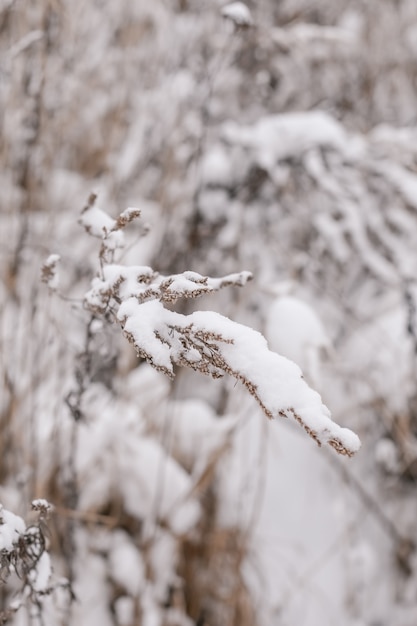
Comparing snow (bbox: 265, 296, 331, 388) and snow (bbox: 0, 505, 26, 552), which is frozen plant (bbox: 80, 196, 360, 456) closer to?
snow (bbox: 0, 505, 26, 552)

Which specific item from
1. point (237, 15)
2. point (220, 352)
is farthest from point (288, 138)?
point (220, 352)

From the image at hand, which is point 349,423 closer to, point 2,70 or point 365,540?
point 365,540

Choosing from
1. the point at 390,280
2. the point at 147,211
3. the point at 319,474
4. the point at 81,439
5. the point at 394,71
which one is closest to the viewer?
the point at 81,439

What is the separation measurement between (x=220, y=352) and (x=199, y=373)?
541mm

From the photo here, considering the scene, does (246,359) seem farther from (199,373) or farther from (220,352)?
(199,373)

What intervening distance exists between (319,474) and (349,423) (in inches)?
6.3

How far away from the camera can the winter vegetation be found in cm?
111

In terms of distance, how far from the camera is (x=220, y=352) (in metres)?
0.41

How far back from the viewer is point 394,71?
2.79 metres

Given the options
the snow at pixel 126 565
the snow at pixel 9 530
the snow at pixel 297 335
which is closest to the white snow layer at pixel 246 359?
the snow at pixel 9 530

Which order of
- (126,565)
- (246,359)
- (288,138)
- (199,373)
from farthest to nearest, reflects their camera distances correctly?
(288,138) → (126,565) → (199,373) → (246,359)

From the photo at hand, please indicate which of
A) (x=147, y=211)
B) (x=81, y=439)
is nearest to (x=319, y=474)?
(x=81, y=439)

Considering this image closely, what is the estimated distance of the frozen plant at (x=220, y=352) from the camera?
0.38m

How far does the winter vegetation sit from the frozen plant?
0.93 feet
